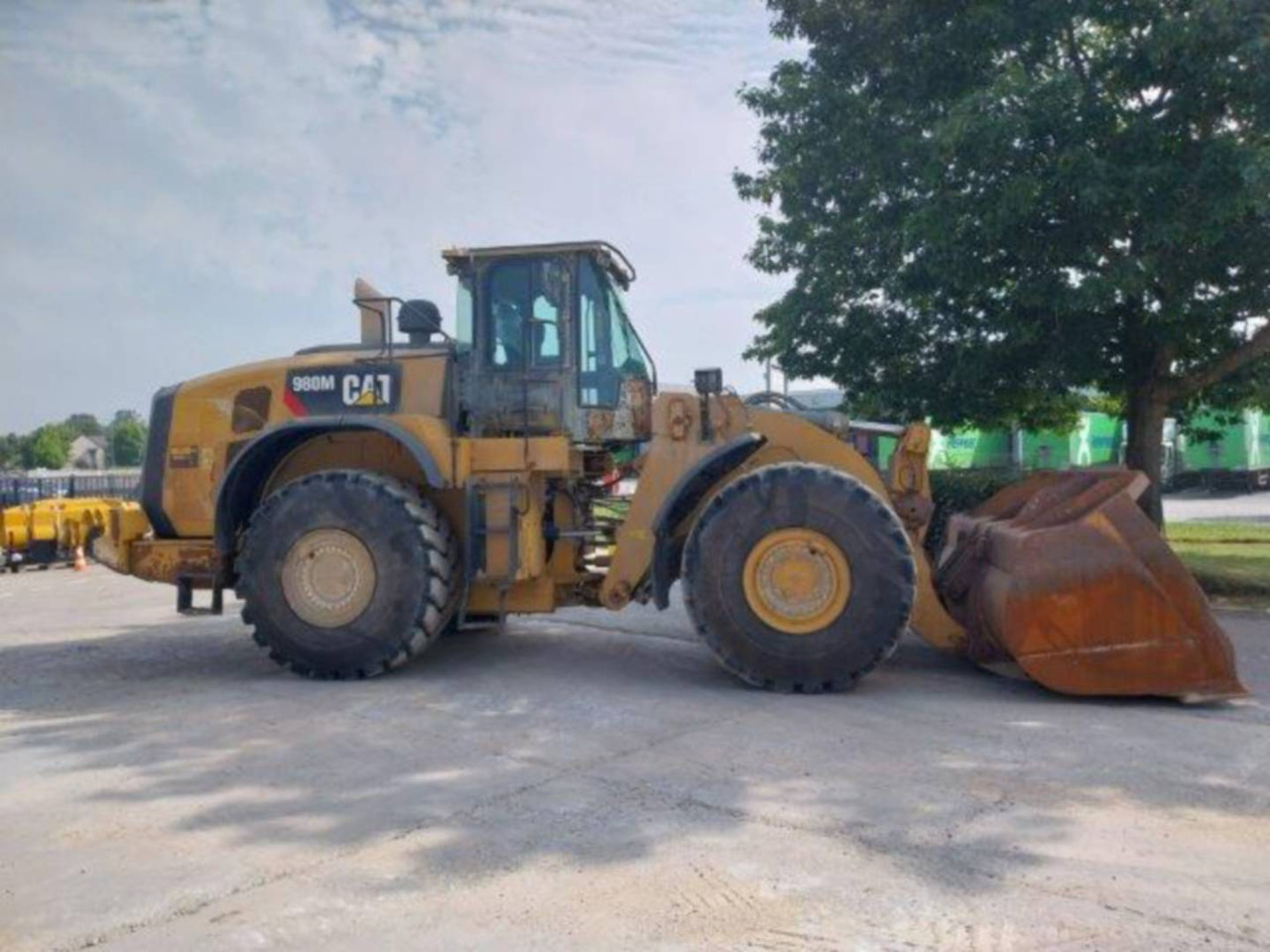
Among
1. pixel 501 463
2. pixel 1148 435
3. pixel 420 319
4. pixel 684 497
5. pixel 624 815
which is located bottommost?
pixel 624 815

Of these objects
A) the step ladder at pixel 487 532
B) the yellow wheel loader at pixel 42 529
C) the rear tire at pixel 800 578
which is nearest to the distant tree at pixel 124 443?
the yellow wheel loader at pixel 42 529

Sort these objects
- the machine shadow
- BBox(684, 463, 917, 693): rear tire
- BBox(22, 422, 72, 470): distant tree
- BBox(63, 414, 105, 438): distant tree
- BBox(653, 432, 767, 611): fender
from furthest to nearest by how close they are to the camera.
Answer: BBox(63, 414, 105, 438): distant tree, BBox(22, 422, 72, 470): distant tree, BBox(653, 432, 767, 611): fender, BBox(684, 463, 917, 693): rear tire, the machine shadow

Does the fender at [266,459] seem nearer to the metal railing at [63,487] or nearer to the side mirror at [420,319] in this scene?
the side mirror at [420,319]

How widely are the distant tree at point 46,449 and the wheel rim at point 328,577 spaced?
67.7m

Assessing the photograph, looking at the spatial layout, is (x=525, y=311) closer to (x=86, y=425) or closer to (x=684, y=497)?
(x=684, y=497)

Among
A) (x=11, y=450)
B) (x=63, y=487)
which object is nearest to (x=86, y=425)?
(x=11, y=450)

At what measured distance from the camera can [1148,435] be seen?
11.4 m

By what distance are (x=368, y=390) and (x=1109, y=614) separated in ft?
16.7

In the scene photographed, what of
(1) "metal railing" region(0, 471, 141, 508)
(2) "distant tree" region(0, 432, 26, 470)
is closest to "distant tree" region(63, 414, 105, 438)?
(2) "distant tree" region(0, 432, 26, 470)

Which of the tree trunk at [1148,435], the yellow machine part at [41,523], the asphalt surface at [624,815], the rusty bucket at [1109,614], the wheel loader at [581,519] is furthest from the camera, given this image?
the yellow machine part at [41,523]

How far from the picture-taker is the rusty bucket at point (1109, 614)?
19.5ft

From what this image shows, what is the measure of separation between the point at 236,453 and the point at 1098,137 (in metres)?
7.83

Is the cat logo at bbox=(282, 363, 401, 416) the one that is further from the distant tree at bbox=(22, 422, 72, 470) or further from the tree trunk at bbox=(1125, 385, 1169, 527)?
the distant tree at bbox=(22, 422, 72, 470)

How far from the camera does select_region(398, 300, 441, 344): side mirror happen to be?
24.9ft
